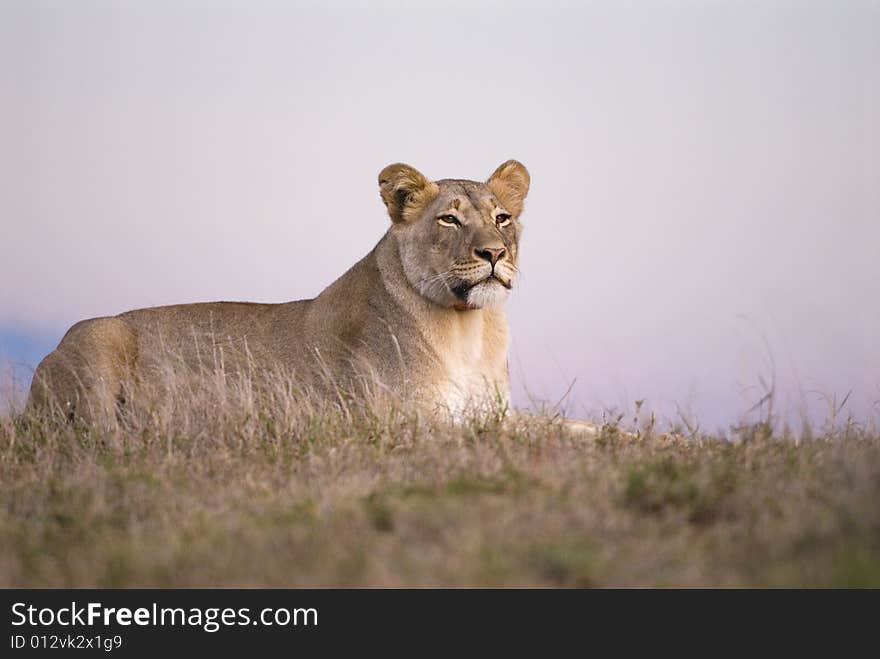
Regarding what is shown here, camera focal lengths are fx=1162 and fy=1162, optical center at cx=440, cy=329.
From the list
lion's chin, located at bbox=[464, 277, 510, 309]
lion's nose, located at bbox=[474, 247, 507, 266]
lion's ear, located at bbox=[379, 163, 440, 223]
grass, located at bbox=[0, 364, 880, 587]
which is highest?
lion's ear, located at bbox=[379, 163, 440, 223]

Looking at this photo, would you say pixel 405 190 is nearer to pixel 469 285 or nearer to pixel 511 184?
pixel 511 184

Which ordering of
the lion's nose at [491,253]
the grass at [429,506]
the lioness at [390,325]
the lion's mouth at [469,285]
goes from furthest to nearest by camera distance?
the lioness at [390,325] < the lion's mouth at [469,285] < the lion's nose at [491,253] < the grass at [429,506]

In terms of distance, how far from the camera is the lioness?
9.15 m

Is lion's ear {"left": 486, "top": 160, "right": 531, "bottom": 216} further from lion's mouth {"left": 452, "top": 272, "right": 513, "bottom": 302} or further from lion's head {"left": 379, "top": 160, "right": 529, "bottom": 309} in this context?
lion's mouth {"left": 452, "top": 272, "right": 513, "bottom": 302}

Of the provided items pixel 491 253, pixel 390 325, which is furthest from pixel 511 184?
pixel 390 325

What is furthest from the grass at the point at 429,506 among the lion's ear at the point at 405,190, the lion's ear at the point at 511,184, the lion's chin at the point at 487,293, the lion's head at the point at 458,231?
the lion's ear at the point at 511,184

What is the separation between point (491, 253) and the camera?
28.8ft

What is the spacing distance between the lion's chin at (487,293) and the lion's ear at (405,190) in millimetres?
1051

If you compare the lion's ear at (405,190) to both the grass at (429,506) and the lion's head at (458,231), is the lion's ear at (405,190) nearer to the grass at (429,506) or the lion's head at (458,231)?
the lion's head at (458,231)

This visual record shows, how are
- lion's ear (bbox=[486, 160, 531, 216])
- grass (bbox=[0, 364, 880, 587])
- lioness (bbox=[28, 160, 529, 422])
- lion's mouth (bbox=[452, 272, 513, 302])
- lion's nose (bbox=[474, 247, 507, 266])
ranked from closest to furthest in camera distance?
grass (bbox=[0, 364, 880, 587])
lion's nose (bbox=[474, 247, 507, 266])
lion's mouth (bbox=[452, 272, 513, 302])
lioness (bbox=[28, 160, 529, 422])
lion's ear (bbox=[486, 160, 531, 216])

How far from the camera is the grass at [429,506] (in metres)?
4.67

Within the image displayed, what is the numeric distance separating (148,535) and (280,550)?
2.86 ft

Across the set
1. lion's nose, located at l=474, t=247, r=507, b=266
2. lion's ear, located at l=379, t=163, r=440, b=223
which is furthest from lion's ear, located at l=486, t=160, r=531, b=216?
lion's nose, located at l=474, t=247, r=507, b=266
